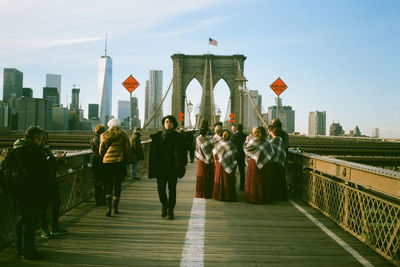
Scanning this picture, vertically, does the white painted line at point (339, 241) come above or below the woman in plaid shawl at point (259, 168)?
Answer: below

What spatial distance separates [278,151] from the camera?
7.24 meters

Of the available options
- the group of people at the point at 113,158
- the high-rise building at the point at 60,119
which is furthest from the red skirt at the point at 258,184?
the high-rise building at the point at 60,119

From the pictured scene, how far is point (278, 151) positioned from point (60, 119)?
8246 centimetres

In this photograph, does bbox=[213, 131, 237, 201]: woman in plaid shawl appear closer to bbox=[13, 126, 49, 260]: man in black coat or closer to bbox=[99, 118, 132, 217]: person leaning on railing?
bbox=[99, 118, 132, 217]: person leaning on railing

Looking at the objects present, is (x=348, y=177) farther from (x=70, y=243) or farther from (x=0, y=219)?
(x=0, y=219)

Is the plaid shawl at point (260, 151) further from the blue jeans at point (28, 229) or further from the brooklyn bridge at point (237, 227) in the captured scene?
the blue jeans at point (28, 229)

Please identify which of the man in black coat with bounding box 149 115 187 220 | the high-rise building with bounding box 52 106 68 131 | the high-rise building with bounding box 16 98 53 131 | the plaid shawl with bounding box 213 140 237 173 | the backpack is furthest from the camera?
the high-rise building with bounding box 52 106 68 131

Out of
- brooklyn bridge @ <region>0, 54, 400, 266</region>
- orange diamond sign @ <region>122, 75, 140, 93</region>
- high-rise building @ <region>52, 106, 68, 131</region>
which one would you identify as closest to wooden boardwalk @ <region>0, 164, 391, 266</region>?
brooklyn bridge @ <region>0, 54, 400, 266</region>

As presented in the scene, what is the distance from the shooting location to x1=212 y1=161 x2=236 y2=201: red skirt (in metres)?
7.17

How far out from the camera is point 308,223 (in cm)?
562

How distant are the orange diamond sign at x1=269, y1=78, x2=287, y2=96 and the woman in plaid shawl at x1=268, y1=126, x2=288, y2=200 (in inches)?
150

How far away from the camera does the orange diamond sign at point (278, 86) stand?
11.1m

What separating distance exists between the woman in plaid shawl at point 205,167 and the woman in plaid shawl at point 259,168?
2.72ft

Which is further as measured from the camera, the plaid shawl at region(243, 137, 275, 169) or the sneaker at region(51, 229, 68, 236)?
the plaid shawl at region(243, 137, 275, 169)
